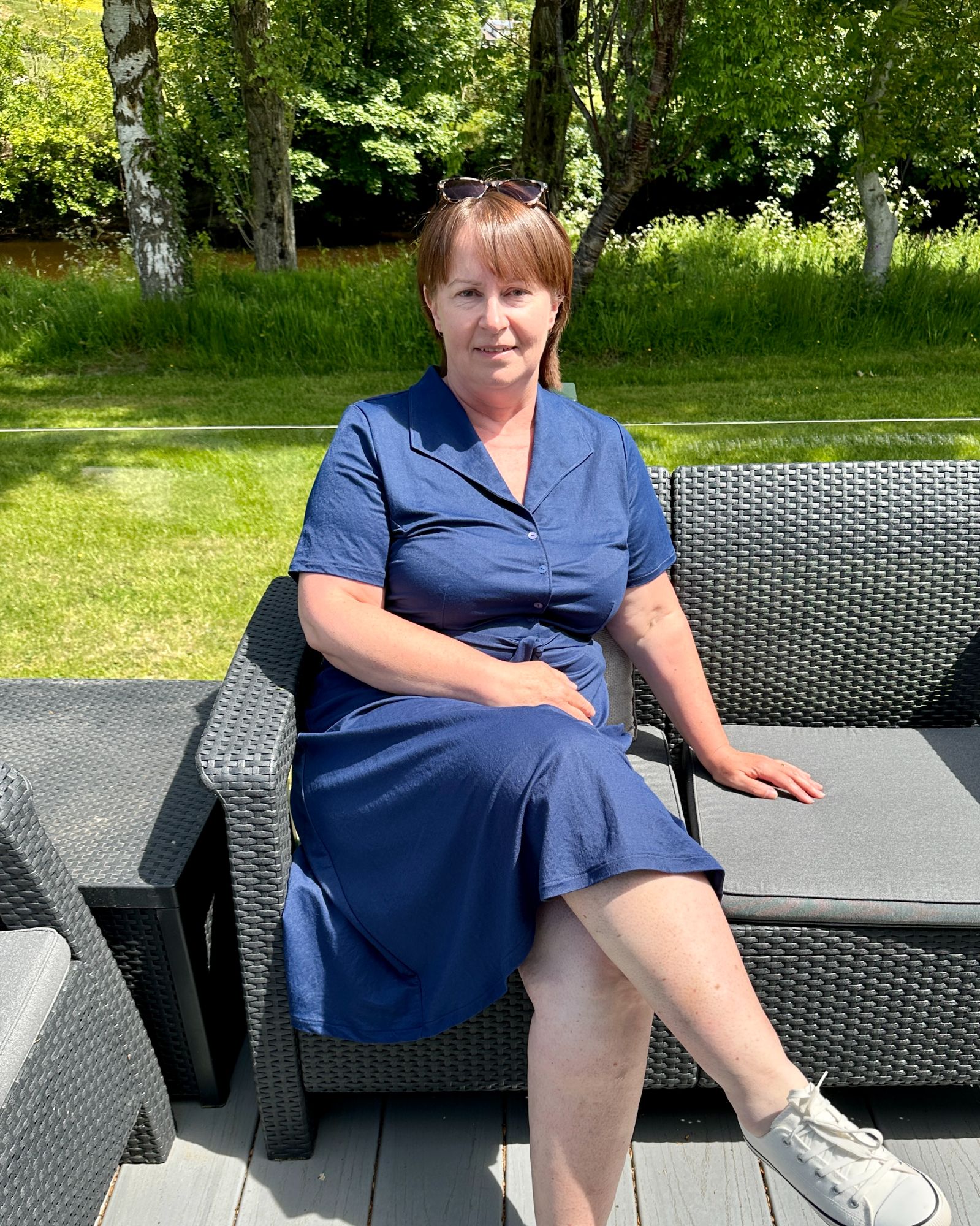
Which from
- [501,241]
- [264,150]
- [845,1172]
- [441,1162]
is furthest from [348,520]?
[264,150]

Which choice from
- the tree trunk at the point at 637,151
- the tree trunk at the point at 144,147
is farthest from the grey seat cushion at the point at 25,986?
the tree trunk at the point at 144,147

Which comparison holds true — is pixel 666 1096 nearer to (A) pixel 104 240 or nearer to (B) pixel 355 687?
(B) pixel 355 687

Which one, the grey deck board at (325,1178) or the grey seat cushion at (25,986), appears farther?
the grey deck board at (325,1178)

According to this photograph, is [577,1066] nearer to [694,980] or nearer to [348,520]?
[694,980]

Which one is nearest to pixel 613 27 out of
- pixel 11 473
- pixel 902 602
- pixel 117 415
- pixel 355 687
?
pixel 117 415

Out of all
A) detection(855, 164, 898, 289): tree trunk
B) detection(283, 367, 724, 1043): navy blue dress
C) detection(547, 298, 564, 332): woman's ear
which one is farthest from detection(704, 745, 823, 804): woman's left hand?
detection(855, 164, 898, 289): tree trunk

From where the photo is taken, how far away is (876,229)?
7.45 metres

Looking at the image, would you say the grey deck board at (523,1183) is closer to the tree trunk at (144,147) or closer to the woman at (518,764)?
the woman at (518,764)

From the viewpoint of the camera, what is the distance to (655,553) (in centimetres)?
210

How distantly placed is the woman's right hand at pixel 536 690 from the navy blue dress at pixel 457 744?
0.06 m

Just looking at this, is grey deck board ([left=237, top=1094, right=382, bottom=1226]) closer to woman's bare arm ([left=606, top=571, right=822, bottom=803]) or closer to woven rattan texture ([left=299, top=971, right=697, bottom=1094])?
woven rattan texture ([left=299, top=971, right=697, bottom=1094])

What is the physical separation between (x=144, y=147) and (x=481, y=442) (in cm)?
608

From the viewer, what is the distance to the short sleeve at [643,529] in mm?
2072

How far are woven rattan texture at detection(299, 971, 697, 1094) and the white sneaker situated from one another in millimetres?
358
